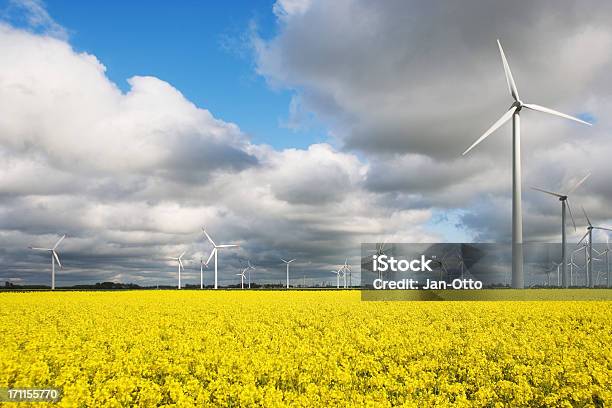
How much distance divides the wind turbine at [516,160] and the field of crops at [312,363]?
28.9 meters

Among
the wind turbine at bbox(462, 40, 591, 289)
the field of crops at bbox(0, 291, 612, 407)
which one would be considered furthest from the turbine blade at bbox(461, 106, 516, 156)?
the field of crops at bbox(0, 291, 612, 407)

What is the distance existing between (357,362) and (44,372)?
9.00 m

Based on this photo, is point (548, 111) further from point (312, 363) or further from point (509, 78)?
point (312, 363)

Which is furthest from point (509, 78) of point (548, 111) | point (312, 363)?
point (312, 363)

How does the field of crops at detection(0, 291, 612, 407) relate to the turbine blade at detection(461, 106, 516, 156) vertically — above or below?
below

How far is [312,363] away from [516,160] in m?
52.6

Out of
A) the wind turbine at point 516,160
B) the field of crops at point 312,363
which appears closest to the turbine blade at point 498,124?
the wind turbine at point 516,160

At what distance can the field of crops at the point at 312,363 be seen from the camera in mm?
12023

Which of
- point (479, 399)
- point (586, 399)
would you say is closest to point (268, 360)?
point (479, 399)

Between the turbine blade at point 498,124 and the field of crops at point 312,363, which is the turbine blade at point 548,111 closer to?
the turbine blade at point 498,124

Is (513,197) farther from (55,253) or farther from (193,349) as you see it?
(55,253)

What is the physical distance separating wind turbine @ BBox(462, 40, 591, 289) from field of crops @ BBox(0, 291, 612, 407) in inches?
1139

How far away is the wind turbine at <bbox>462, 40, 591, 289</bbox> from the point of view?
54.3 metres

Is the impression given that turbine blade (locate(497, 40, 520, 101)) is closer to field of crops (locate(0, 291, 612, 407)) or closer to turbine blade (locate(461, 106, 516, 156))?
turbine blade (locate(461, 106, 516, 156))
